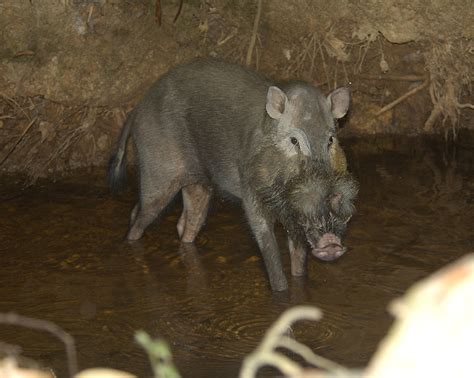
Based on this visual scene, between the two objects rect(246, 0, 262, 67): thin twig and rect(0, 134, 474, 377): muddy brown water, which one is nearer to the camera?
rect(0, 134, 474, 377): muddy brown water

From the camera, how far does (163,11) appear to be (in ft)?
30.7

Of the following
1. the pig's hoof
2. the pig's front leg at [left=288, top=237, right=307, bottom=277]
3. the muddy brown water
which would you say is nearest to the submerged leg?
the muddy brown water

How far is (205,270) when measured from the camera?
7211 millimetres

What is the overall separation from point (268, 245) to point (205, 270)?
0.66m

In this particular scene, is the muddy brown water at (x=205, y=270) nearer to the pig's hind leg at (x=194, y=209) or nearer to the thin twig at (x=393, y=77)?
the pig's hind leg at (x=194, y=209)

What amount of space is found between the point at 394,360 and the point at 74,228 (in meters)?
5.97

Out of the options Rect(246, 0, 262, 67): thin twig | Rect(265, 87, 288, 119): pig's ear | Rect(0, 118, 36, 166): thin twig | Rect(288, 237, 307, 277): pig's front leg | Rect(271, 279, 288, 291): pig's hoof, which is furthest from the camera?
Rect(246, 0, 262, 67): thin twig

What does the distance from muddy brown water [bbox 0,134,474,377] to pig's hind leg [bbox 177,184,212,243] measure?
0.39 feet

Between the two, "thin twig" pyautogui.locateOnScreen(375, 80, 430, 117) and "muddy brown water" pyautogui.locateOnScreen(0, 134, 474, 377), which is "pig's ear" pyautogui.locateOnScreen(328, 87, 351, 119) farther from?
"thin twig" pyautogui.locateOnScreen(375, 80, 430, 117)

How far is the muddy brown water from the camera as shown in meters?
5.80

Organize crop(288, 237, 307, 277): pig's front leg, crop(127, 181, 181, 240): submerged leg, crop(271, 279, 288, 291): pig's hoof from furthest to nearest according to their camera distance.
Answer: crop(127, 181, 181, 240): submerged leg → crop(288, 237, 307, 277): pig's front leg → crop(271, 279, 288, 291): pig's hoof

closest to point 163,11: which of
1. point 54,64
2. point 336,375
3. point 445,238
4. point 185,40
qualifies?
point 185,40

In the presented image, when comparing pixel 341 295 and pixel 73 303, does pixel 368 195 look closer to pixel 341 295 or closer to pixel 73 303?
pixel 341 295

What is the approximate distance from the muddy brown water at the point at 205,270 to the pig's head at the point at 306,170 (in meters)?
0.50
